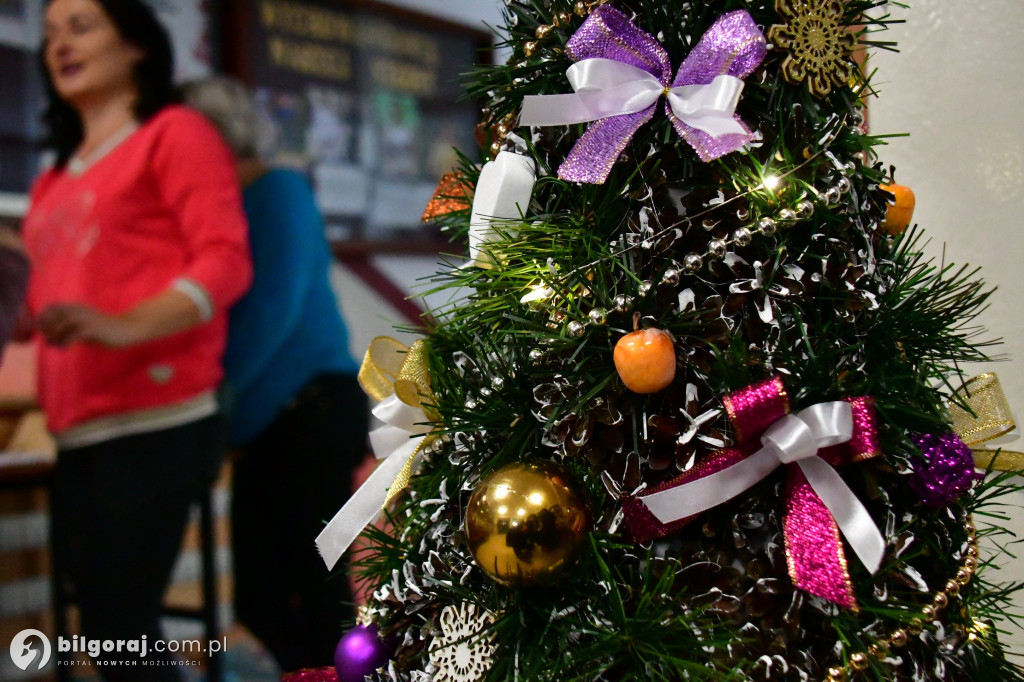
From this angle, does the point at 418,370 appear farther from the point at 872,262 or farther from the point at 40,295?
the point at 40,295

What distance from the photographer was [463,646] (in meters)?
0.41

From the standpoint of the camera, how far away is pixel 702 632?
0.34 m

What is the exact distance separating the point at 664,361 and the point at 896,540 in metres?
0.14

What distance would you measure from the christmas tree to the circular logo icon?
0.69 m

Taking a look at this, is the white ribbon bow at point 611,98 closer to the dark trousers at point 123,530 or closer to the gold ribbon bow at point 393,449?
the gold ribbon bow at point 393,449

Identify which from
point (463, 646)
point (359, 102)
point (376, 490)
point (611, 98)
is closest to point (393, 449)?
point (376, 490)

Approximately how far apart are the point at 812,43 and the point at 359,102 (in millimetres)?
944

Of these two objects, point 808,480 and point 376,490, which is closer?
point 808,480

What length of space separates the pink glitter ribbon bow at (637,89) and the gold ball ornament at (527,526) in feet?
0.51

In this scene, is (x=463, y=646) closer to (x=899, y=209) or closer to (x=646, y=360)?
(x=646, y=360)

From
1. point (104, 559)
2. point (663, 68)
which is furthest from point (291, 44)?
point (663, 68)

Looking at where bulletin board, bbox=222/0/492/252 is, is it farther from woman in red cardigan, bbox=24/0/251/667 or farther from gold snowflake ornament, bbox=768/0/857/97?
gold snowflake ornament, bbox=768/0/857/97

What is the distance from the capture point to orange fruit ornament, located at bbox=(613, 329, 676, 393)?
1.11ft

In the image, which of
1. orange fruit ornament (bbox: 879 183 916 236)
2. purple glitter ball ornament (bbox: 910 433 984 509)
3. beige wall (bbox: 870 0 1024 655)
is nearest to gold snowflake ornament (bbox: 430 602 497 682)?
purple glitter ball ornament (bbox: 910 433 984 509)
